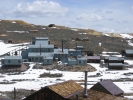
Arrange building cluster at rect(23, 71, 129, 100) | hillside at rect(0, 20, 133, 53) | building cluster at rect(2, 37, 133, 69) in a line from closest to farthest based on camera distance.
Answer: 1. building cluster at rect(23, 71, 129, 100)
2. building cluster at rect(2, 37, 133, 69)
3. hillside at rect(0, 20, 133, 53)

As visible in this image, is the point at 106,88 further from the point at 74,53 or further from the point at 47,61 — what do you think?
the point at 74,53

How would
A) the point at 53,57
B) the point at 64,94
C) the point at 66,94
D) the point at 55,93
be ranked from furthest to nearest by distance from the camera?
the point at 53,57, the point at 66,94, the point at 64,94, the point at 55,93

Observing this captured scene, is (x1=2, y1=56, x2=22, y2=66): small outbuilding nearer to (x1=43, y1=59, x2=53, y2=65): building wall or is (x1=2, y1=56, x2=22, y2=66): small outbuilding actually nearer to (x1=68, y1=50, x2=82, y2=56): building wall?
(x1=43, y1=59, x2=53, y2=65): building wall

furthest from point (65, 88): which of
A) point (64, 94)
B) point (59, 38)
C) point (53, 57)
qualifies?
point (59, 38)

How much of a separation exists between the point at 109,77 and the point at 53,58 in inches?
680

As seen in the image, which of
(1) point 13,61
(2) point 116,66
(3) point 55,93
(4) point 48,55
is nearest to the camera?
(3) point 55,93

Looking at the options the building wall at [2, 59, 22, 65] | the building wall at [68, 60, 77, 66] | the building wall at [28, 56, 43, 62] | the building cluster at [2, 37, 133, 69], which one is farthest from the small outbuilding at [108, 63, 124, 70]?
the building wall at [2, 59, 22, 65]

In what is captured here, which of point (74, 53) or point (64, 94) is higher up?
point (64, 94)

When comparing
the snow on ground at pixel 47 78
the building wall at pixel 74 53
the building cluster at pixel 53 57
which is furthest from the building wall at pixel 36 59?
the building wall at pixel 74 53

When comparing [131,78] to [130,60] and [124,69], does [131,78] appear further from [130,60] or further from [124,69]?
[130,60]

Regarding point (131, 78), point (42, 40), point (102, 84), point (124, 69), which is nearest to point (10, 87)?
point (102, 84)

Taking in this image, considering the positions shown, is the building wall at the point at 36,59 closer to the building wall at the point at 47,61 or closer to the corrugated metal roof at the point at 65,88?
the building wall at the point at 47,61

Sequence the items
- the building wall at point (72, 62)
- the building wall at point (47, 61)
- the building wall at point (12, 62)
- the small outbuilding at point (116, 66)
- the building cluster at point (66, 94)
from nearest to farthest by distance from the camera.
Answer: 1. the building cluster at point (66, 94)
2. the building wall at point (12, 62)
3. the small outbuilding at point (116, 66)
4. the building wall at point (72, 62)
5. the building wall at point (47, 61)

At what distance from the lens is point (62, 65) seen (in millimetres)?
57156
